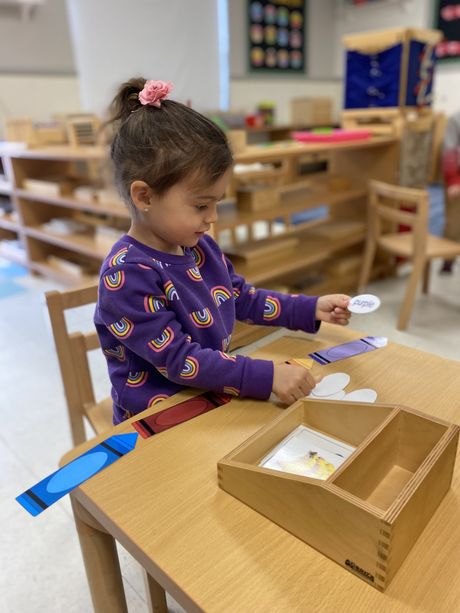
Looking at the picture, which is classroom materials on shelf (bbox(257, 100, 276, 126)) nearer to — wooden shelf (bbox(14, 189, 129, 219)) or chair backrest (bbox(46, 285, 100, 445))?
wooden shelf (bbox(14, 189, 129, 219))

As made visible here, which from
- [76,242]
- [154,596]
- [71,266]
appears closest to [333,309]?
[154,596]

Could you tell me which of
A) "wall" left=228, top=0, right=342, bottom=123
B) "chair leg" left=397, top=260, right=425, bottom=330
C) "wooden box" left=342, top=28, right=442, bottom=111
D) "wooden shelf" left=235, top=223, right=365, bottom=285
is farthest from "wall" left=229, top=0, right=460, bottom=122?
"chair leg" left=397, top=260, right=425, bottom=330

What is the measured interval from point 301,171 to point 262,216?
4449 mm

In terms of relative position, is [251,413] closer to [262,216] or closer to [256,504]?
[256,504]

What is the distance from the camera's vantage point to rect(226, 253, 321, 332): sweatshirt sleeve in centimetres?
101

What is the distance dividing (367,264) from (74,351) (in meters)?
2.06

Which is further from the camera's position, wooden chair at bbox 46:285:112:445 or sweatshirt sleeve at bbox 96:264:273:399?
wooden chair at bbox 46:285:112:445

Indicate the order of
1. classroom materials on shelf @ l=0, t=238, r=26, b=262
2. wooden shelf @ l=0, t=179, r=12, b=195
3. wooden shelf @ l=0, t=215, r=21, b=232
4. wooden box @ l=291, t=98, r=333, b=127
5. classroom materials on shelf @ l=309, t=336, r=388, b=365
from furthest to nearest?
wooden box @ l=291, t=98, r=333, b=127 < classroom materials on shelf @ l=0, t=238, r=26, b=262 < wooden shelf @ l=0, t=215, r=21, b=232 < wooden shelf @ l=0, t=179, r=12, b=195 < classroom materials on shelf @ l=309, t=336, r=388, b=365

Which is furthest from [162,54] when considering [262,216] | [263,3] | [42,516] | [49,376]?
[42,516]

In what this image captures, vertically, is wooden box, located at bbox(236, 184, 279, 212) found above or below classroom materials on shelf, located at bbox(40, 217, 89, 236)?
above

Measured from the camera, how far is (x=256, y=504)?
560 mm

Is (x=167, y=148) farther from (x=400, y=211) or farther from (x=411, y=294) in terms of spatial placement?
(x=400, y=211)

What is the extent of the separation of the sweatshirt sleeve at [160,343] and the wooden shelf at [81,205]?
1.39 m

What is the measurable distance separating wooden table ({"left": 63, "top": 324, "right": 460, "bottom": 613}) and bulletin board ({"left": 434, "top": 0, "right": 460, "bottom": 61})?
6.52 meters
